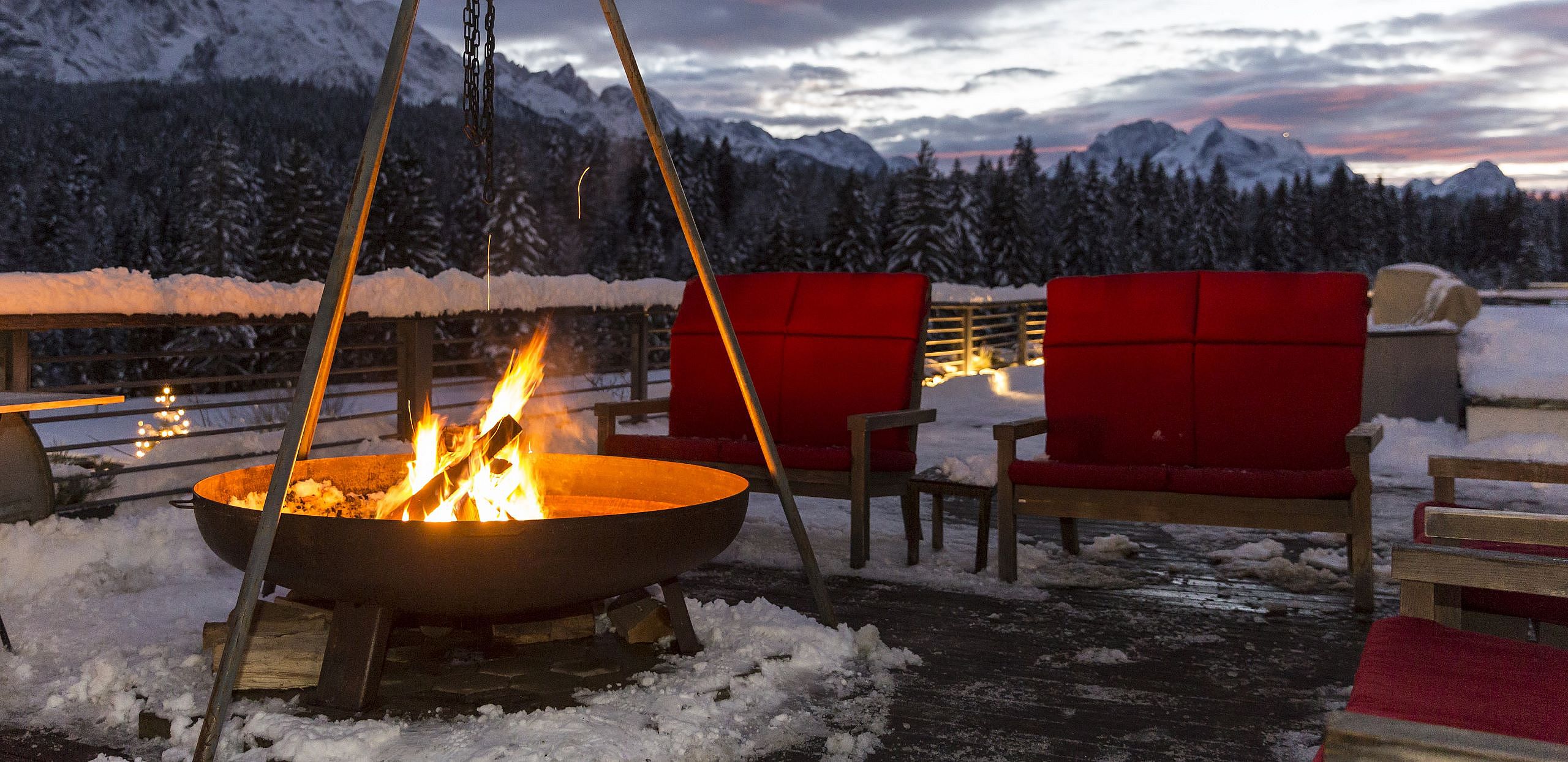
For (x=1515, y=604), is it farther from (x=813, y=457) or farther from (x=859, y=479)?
(x=813, y=457)

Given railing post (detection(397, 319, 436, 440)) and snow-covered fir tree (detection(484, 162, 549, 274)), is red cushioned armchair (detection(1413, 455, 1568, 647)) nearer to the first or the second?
railing post (detection(397, 319, 436, 440))

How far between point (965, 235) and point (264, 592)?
34.0 metres

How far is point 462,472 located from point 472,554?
47 cm

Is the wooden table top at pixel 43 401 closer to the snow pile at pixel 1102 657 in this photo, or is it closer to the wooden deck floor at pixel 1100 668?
the wooden deck floor at pixel 1100 668

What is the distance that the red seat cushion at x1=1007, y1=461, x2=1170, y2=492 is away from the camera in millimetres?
3340

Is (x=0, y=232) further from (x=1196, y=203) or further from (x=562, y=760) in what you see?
(x=1196, y=203)

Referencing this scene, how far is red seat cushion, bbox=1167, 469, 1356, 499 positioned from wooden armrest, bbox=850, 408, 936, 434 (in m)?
0.82

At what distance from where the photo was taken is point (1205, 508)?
10.8ft

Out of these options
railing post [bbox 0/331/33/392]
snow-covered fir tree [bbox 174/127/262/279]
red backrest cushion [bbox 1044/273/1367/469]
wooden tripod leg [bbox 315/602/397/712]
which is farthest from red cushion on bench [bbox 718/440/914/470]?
snow-covered fir tree [bbox 174/127/262/279]

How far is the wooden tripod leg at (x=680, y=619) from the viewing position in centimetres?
271

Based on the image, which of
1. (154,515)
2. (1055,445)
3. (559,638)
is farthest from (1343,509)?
(154,515)

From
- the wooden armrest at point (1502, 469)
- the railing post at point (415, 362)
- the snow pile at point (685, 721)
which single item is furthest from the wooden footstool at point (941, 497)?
the railing post at point (415, 362)

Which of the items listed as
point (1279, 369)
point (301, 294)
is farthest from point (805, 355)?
point (301, 294)

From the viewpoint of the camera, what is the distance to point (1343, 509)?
3193 millimetres
